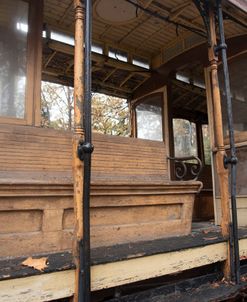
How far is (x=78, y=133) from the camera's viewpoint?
5.62ft

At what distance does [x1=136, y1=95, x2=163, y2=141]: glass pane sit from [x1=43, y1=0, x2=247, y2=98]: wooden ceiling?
1.24ft

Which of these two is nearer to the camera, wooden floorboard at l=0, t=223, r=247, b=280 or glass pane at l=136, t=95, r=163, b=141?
wooden floorboard at l=0, t=223, r=247, b=280

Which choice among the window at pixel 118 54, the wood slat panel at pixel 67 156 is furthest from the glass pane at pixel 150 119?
the wood slat panel at pixel 67 156

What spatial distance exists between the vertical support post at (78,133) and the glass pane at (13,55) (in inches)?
50.0

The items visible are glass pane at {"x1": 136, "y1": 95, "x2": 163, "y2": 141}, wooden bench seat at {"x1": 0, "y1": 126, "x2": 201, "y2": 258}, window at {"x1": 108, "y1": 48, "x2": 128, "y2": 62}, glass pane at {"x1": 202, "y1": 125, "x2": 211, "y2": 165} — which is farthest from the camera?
glass pane at {"x1": 202, "y1": 125, "x2": 211, "y2": 165}

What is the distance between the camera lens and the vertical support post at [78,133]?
1.63m

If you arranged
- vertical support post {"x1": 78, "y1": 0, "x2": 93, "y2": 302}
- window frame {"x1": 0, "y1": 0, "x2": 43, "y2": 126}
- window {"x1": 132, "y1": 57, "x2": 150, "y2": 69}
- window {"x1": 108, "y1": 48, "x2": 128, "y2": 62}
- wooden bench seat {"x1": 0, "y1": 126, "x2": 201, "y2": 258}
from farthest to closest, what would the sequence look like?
1. window {"x1": 132, "y1": 57, "x2": 150, "y2": 69}
2. window {"x1": 108, "y1": 48, "x2": 128, "y2": 62}
3. window frame {"x1": 0, "y1": 0, "x2": 43, "y2": 126}
4. wooden bench seat {"x1": 0, "y1": 126, "x2": 201, "y2": 258}
5. vertical support post {"x1": 78, "y1": 0, "x2": 93, "y2": 302}

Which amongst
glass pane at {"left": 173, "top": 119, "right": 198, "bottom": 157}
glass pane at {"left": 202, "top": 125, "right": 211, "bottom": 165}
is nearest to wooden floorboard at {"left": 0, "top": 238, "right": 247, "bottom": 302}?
glass pane at {"left": 173, "top": 119, "right": 198, "bottom": 157}

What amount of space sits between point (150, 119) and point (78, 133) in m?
3.72

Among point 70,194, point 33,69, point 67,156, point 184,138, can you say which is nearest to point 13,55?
point 33,69

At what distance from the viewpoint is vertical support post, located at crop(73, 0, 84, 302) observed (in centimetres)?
163

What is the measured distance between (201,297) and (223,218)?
0.64 metres

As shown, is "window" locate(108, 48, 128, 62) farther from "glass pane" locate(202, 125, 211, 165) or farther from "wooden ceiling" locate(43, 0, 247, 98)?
"glass pane" locate(202, 125, 211, 165)

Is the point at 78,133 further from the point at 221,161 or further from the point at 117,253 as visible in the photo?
the point at 221,161
